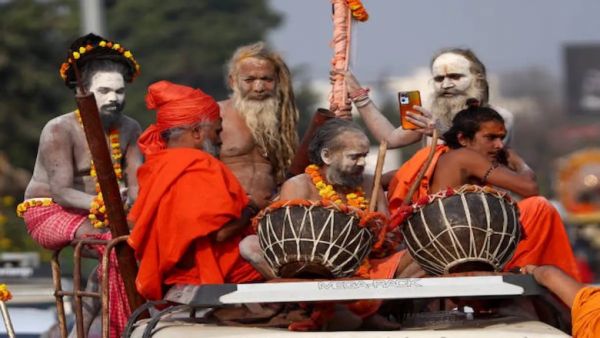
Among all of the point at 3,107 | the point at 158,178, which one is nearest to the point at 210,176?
the point at 158,178

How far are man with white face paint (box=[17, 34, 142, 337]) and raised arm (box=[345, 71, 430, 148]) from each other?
1.12m

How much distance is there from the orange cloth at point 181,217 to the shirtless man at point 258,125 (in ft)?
4.20

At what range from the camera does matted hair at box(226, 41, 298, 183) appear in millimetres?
9086

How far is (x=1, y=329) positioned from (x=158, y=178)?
15.8 ft

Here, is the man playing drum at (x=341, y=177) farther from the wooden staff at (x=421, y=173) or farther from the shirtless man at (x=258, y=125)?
the shirtless man at (x=258, y=125)

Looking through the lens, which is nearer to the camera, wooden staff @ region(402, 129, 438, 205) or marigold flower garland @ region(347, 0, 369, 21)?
wooden staff @ region(402, 129, 438, 205)

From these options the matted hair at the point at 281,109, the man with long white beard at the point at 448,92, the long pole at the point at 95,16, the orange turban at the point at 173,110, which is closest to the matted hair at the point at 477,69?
the man with long white beard at the point at 448,92

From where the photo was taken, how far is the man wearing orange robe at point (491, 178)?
816cm

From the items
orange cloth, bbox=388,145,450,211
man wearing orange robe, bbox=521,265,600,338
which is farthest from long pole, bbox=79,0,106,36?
man wearing orange robe, bbox=521,265,600,338

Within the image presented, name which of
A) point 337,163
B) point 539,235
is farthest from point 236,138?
point 539,235

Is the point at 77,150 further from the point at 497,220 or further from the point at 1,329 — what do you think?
the point at 1,329

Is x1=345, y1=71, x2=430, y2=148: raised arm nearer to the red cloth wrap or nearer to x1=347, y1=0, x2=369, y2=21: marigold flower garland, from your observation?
x1=347, y1=0, x2=369, y2=21: marigold flower garland

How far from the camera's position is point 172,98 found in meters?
8.10

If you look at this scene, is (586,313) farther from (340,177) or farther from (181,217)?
(181,217)
